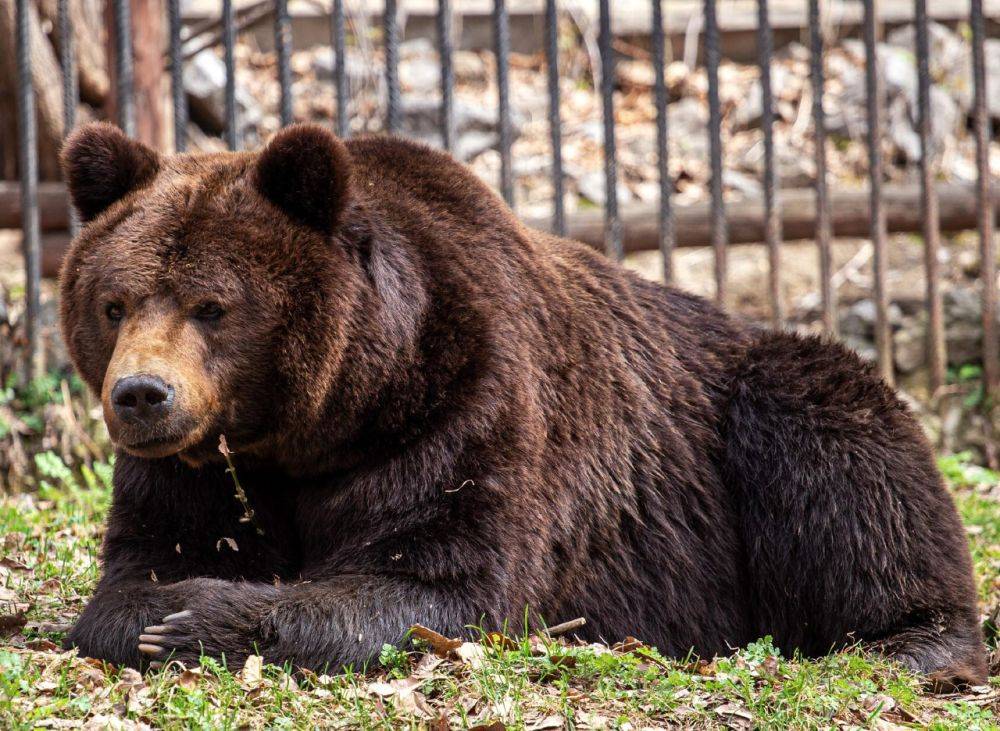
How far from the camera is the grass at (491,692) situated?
3477 millimetres

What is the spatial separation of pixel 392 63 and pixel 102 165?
3.77m

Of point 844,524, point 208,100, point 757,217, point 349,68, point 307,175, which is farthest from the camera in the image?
point 349,68

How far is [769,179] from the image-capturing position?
8500 mm

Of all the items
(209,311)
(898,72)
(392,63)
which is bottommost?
(209,311)

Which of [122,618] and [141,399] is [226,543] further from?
[141,399]

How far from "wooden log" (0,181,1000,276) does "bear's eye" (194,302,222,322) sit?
15.7ft

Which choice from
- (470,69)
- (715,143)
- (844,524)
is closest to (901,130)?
(715,143)

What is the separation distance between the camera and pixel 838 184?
11984 millimetres

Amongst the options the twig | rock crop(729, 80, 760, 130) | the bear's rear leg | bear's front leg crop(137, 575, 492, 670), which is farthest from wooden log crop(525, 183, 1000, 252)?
bear's front leg crop(137, 575, 492, 670)

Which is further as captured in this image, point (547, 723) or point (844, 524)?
point (844, 524)

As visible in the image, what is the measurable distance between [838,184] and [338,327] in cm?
890

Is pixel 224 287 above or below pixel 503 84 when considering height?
below

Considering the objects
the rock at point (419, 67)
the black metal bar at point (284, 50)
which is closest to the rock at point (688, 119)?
the rock at point (419, 67)

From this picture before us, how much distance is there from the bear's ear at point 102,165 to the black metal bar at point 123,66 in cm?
351
